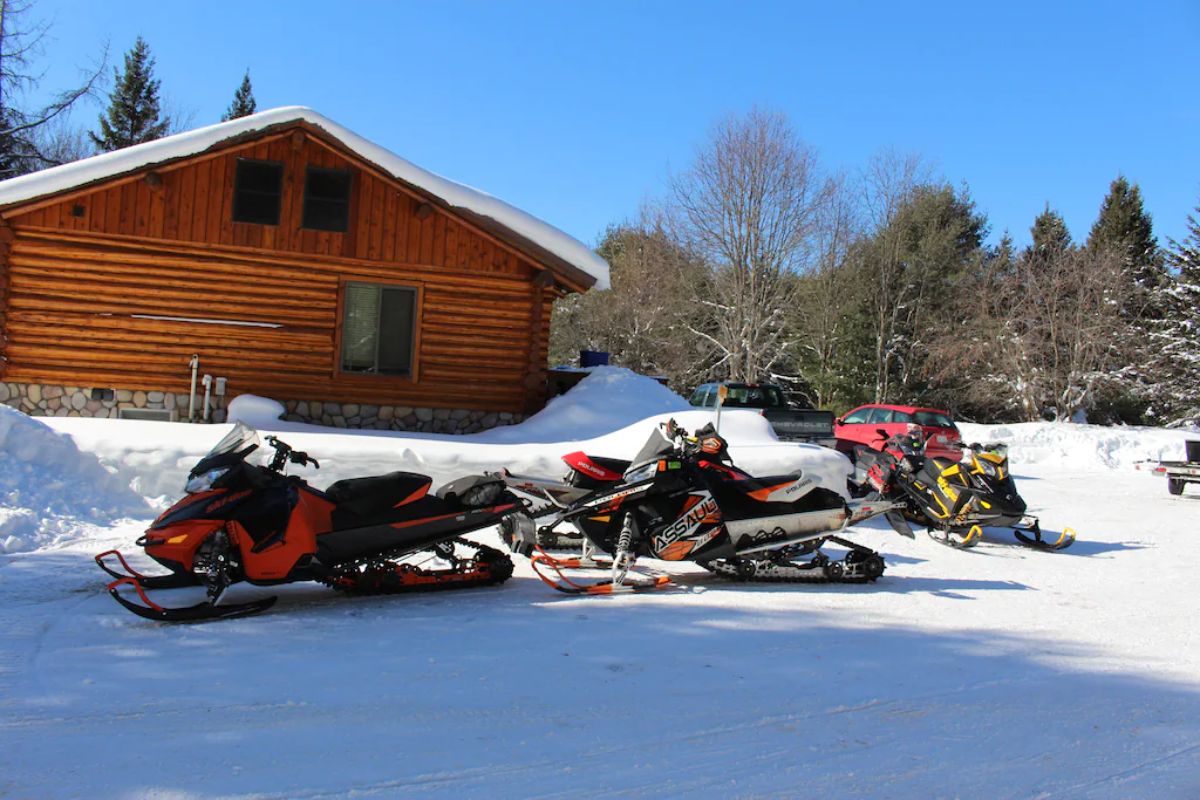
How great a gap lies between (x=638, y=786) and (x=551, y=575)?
3807 millimetres

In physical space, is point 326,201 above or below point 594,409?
above

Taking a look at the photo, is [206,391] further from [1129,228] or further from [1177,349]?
[1129,228]

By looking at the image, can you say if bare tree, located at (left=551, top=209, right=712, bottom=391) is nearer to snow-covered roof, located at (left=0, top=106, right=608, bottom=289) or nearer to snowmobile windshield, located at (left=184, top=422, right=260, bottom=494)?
snow-covered roof, located at (left=0, top=106, right=608, bottom=289)

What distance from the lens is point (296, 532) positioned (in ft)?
17.7

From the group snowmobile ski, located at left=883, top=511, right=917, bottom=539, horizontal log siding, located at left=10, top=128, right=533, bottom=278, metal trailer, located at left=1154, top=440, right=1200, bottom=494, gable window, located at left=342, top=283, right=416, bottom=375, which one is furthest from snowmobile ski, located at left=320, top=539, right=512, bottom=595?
metal trailer, located at left=1154, top=440, right=1200, bottom=494

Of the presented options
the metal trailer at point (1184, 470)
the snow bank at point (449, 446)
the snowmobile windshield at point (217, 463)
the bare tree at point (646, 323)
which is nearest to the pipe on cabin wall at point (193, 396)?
the snow bank at point (449, 446)

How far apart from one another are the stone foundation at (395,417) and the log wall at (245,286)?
147mm

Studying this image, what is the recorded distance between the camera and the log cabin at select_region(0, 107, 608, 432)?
13.5 m

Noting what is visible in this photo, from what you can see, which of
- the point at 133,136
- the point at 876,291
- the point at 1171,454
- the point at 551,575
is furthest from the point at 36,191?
the point at 133,136

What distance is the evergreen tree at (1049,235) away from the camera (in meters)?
32.9

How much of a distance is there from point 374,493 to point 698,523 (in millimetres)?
2432

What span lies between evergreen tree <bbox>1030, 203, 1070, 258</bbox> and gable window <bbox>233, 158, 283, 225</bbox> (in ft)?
89.5

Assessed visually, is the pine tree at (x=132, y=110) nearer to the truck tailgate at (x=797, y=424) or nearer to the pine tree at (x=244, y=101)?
the pine tree at (x=244, y=101)

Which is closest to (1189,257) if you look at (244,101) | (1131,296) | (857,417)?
(1131,296)
